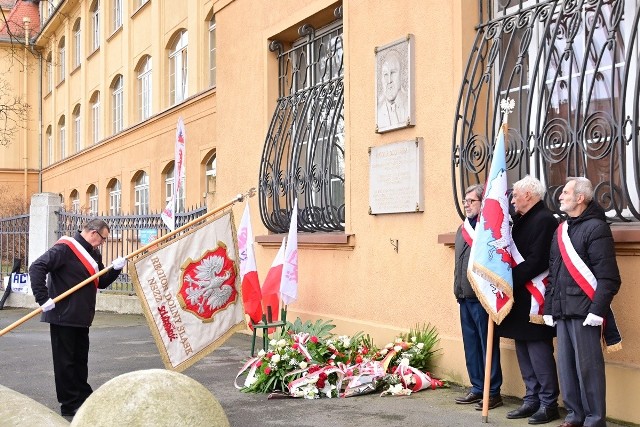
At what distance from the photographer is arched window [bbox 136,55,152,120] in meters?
24.4

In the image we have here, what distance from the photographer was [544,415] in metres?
6.42

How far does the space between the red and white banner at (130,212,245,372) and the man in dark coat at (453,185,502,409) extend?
6.64 feet

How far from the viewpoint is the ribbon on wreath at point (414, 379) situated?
304 inches

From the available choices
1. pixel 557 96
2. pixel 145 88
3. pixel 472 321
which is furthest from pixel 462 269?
pixel 145 88

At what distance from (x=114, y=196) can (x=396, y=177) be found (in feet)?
65.3

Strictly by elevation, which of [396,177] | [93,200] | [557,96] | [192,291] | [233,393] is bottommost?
[233,393]

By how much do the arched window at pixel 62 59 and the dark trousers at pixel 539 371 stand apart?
96.6ft

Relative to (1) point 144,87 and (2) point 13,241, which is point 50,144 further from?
(2) point 13,241

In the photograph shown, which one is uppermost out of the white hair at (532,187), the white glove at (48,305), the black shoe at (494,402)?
the white hair at (532,187)

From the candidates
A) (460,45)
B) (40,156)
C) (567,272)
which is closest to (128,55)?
(40,156)

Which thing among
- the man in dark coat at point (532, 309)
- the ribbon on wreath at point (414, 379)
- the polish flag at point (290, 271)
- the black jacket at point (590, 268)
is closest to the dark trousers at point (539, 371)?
the man in dark coat at point (532, 309)

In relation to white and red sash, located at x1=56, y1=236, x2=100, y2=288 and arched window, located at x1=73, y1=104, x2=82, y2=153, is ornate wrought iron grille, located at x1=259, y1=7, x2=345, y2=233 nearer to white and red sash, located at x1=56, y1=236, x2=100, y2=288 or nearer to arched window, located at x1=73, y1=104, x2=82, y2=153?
white and red sash, located at x1=56, y1=236, x2=100, y2=288

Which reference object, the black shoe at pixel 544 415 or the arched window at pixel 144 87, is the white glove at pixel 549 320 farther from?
the arched window at pixel 144 87

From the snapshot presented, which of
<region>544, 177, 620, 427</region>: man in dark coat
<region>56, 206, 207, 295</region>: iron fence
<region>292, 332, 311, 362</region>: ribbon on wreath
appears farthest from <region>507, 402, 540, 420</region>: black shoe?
<region>56, 206, 207, 295</region>: iron fence
